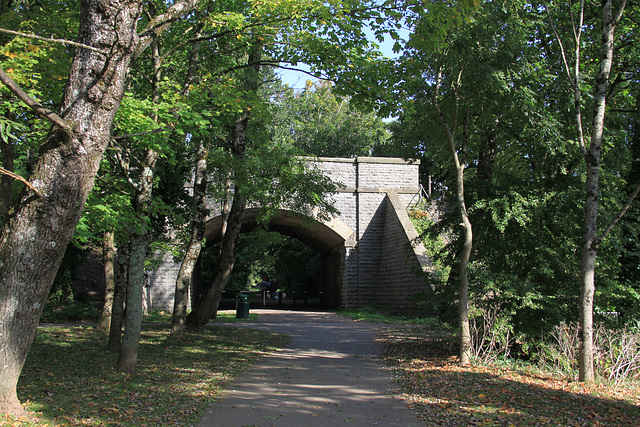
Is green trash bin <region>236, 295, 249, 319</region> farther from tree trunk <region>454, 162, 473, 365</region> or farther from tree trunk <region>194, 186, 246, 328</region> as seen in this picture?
tree trunk <region>454, 162, 473, 365</region>

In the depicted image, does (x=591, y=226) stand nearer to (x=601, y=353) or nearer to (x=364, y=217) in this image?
(x=601, y=353)

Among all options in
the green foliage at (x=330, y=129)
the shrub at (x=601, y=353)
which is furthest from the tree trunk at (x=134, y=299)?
the green foliage at (x=330, y=129)

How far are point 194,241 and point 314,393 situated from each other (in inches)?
229

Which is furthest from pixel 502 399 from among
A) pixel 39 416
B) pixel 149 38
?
pixel 149 38

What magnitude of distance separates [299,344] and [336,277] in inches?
497

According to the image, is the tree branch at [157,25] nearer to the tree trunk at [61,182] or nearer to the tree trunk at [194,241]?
the tree trunk at [61,182]

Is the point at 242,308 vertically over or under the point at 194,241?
under

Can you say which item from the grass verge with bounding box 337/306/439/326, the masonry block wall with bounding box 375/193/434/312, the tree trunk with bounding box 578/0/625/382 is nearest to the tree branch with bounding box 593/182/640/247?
the tree trunk with bounding box 578/0/625/382

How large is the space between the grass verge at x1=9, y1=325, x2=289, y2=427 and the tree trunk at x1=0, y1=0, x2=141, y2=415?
0.77m

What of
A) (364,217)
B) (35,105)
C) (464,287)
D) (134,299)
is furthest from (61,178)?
(364,217)

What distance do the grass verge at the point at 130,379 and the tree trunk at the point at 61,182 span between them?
77 cm

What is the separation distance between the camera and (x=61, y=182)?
4137mm

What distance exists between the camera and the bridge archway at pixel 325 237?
21.1 meters

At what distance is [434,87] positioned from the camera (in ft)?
27.7
